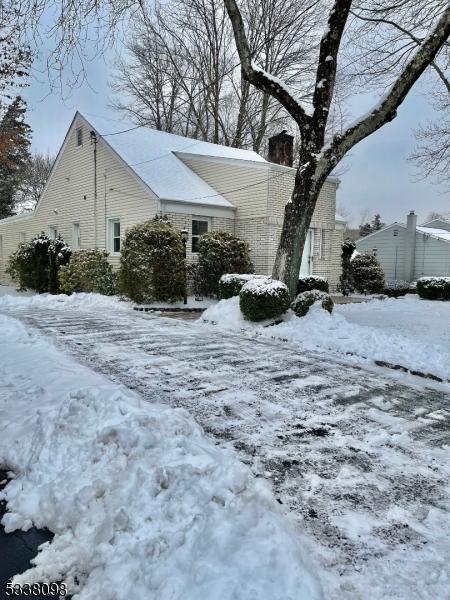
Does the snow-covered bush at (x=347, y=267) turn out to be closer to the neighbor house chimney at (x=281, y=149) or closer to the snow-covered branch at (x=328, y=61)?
the neighbor house chimney at (x=281, y=149)

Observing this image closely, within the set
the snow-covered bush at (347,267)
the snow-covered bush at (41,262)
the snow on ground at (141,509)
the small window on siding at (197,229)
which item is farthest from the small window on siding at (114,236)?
the snow on ground at (141,509)

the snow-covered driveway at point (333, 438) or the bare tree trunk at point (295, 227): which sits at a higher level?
the bare tree trunk at point (295, 227)

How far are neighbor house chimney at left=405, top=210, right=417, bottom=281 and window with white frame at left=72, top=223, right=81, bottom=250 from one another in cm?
1797

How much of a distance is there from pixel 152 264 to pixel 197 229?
376 cm

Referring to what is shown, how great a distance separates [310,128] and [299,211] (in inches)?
66.0

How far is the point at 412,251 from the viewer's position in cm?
2508

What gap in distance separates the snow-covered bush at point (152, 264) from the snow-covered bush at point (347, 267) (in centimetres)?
817

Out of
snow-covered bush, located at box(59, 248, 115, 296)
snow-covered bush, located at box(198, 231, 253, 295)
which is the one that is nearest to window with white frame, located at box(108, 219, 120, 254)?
snow-covered bush, located at box(59, 248, 115, 296)

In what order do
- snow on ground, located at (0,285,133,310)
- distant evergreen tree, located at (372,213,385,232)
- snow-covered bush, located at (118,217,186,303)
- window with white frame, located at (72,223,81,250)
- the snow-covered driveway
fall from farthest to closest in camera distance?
distant evergreen tree, located at (372,213,385,232) < window with white frame, located at (72,223,81,250) < snow on ground, located at (0,285,133,310) < snow-covered bush, located at (118,217,186,303) < the snow-covered driveway

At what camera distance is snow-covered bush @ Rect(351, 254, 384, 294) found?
18.6 metres

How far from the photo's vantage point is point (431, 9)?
40.7 feet

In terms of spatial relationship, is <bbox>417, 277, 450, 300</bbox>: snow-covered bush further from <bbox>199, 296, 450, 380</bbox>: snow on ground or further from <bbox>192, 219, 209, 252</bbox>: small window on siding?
<bbox>192, 219, 209, 252</bbox>: small window on siding

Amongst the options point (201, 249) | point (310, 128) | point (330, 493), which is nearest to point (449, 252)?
point (201, 249)

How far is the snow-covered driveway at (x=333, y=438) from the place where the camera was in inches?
85.4
